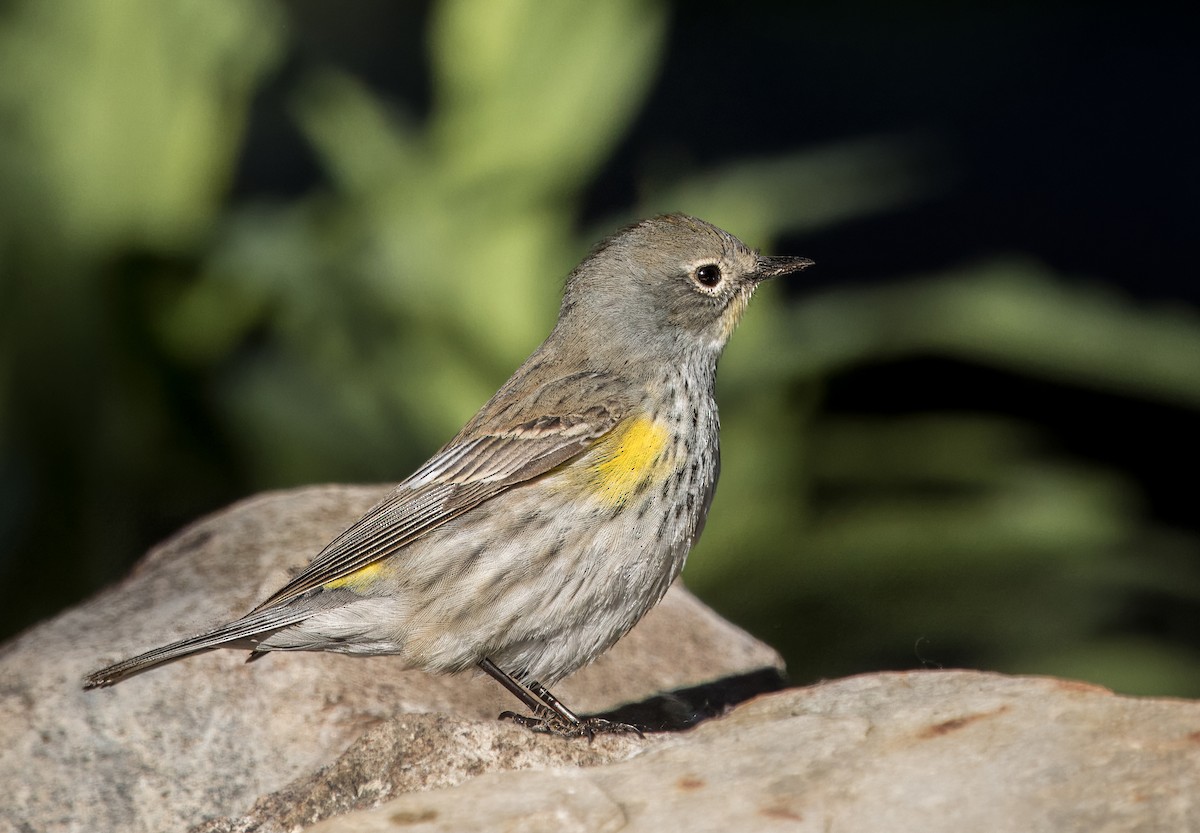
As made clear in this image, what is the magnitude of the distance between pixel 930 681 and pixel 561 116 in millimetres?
3358

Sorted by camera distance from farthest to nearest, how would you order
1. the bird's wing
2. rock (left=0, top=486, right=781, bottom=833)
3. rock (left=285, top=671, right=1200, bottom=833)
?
the bird's wing, rock (left=0, top=486, right=781, bottom=833), rock (left=285, top=671, right=1200, bottom=833)

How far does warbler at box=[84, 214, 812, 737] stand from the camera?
3.46 m

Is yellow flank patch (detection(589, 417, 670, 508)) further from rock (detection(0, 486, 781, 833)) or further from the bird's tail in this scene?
the bird's tail

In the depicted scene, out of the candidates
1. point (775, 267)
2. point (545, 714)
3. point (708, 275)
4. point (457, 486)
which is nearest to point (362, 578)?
point (457, 486)

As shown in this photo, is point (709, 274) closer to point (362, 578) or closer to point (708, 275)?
point (708, 275)

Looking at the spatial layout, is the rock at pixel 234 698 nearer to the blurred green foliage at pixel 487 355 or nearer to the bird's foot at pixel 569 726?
the bird's foot at pixel 569 726

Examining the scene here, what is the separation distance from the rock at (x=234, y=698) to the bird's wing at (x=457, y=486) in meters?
0.33

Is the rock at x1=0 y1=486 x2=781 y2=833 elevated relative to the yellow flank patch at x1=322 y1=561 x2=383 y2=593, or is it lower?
lower

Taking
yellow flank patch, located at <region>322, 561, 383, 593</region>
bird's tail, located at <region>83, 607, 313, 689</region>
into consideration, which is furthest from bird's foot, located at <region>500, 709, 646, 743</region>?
bird's tail, located at <region>83, 607, 313, 689</region>

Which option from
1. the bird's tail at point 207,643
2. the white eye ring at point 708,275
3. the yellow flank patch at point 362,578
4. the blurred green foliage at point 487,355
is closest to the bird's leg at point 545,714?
the yellow flank patch at point 362,578

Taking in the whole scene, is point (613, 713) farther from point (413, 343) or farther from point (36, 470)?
point (36, 470)

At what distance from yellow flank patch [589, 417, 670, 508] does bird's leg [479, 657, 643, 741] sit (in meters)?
0.52

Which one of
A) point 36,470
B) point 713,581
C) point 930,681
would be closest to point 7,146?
point 36,470

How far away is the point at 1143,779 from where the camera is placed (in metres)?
2.47
